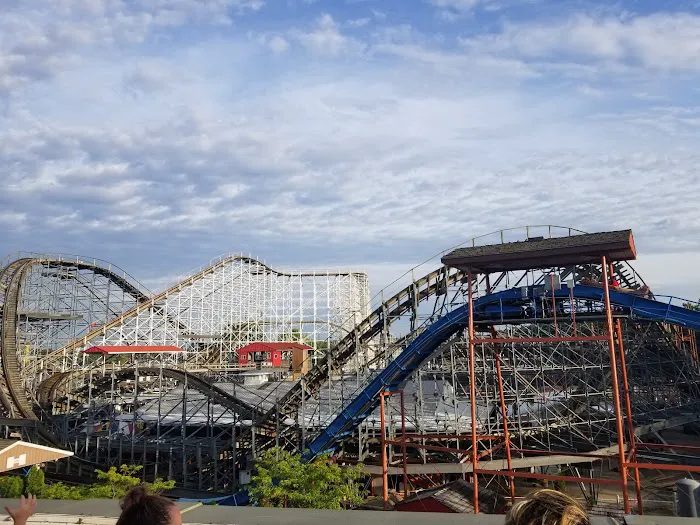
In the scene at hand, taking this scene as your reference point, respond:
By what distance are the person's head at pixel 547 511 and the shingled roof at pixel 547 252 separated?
1035 cm

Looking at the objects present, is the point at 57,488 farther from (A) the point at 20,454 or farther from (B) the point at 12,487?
(A) the point at 20,454

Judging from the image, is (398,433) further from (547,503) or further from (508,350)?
(547,503)

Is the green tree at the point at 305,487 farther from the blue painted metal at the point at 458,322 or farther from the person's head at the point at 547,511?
the person's head at the point at 547,511

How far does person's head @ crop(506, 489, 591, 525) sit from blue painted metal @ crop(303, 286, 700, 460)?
1139 cm

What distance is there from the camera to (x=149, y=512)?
1991 mm

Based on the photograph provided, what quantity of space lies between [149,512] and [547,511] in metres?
1.35

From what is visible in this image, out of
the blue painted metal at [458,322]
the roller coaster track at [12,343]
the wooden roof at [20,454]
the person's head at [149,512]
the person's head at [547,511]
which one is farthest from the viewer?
the roller coaster track at [12,343]

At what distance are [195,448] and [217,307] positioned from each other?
54.6ft

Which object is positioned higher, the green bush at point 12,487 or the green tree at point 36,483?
the green bush at point 12,487

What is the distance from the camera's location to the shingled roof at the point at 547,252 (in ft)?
36.1

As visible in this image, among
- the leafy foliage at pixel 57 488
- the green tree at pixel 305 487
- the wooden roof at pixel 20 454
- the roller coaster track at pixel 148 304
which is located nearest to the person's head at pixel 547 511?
the leafy foliage at pixel 57 488

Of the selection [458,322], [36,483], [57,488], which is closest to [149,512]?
[57,488]

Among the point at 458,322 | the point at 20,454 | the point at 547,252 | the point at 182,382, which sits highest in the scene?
the point at 547,252

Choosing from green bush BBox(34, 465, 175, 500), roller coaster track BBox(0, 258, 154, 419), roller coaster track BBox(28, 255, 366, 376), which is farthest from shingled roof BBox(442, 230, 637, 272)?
roller coaster track BBox(28, 255, 366, 376)
